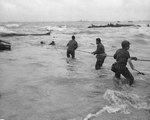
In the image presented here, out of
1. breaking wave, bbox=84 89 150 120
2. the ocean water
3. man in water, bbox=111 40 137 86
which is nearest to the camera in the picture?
the ocean water

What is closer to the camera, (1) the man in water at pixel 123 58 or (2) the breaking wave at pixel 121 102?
(2) the breaking wave at pixel 121 102

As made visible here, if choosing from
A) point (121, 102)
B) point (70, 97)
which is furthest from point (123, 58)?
point (70, 97)

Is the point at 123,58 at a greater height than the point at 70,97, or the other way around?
the point at 123,58

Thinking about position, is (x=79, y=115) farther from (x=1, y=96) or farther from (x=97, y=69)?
(x=97, y=69)

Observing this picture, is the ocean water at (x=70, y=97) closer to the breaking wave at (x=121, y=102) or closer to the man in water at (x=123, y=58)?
the breaking wave at (x=121, y=102)

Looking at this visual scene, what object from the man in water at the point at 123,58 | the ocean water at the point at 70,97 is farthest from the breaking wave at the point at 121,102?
the man in water at the point at 123,58

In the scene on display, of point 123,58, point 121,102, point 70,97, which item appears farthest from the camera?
point 123,58

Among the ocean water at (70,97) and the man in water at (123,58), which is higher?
the man in water at (123,58)

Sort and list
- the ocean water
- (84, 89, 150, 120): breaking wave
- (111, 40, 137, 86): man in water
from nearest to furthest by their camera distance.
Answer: the ocean water < (84, 89, 150, 120): breaking wave < (111, 40, 137, 86): man in water

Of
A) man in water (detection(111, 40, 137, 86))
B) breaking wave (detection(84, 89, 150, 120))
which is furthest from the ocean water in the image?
man in water (detection(111, 40, 137, 86))

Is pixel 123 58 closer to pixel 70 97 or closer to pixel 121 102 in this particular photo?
pixel 121 102

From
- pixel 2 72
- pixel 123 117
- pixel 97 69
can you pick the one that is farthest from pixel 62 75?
pixel 123 117

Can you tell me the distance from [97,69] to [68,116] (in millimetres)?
5421

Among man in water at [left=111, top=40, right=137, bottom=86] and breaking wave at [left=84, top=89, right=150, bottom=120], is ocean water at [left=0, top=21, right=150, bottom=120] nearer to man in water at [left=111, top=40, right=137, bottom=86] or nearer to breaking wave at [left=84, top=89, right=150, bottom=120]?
breaking wave at [left=84, top=89, right=150, bottom=120]
